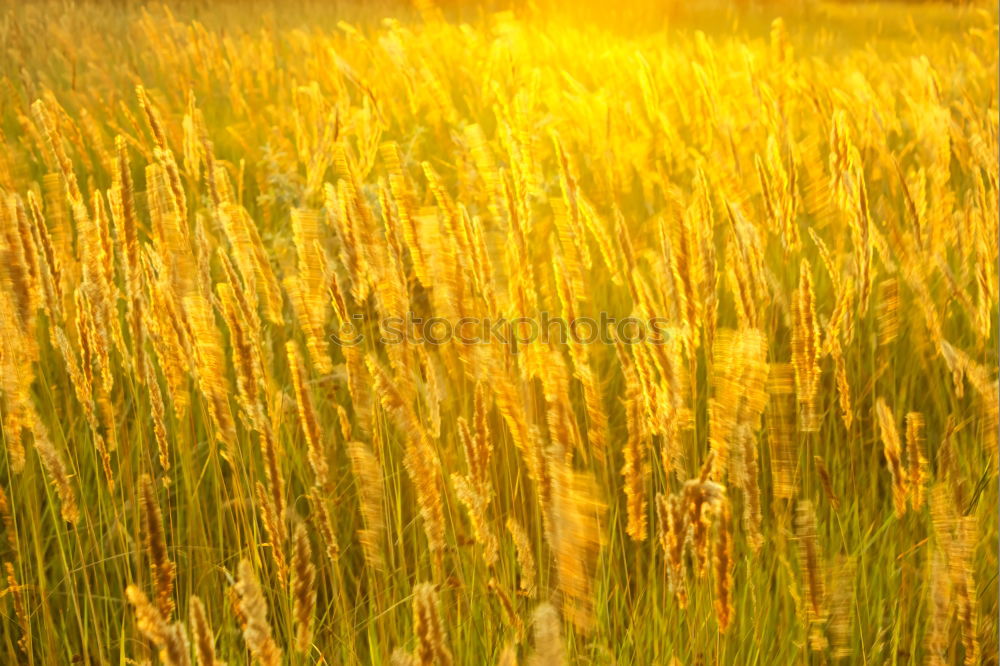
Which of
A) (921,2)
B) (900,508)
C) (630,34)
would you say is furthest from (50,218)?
(921,2)

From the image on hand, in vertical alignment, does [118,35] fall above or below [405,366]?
above

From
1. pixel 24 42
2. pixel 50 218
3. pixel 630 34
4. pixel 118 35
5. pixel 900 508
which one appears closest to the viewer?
pixel 900 508

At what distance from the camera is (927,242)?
1518mm

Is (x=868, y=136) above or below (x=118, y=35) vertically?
below

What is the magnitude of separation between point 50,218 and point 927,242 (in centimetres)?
179

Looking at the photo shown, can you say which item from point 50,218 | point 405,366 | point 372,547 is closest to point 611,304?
point 405,366

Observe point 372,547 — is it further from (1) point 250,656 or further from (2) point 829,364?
(2) point 829,364

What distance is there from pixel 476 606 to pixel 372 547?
0.21m

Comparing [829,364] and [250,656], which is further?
[829,364]

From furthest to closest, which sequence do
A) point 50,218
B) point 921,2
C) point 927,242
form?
point 921,2
point 50,218
point 927,242

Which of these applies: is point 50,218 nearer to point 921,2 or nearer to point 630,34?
point 630,34

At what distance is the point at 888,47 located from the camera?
6750mm

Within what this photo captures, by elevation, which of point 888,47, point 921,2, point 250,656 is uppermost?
point 921,2

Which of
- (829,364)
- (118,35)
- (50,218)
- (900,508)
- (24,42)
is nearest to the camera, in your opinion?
(900,508)
